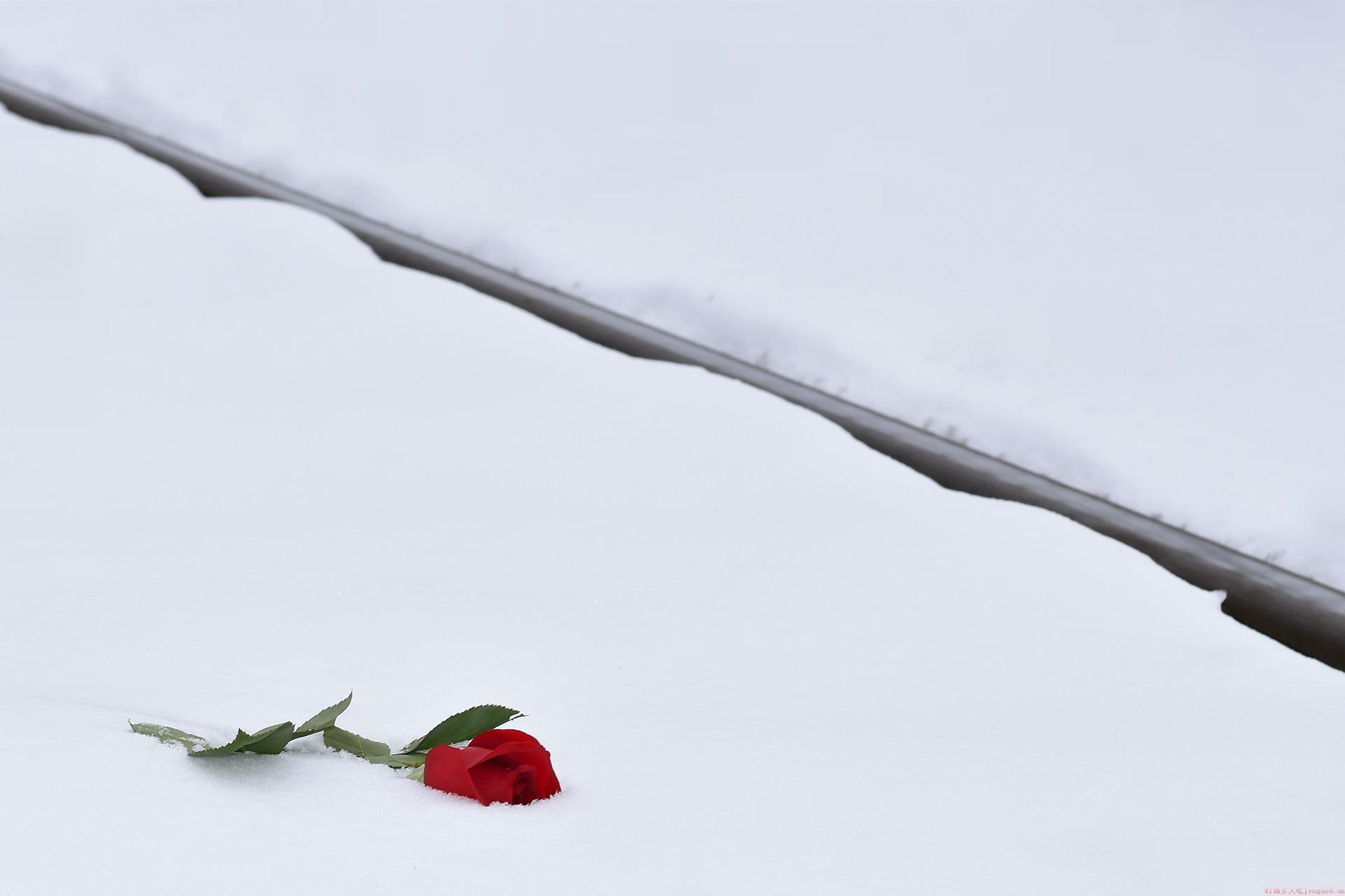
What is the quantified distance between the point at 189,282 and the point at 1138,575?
1.18m

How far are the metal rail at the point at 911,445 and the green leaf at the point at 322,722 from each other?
2.84ft

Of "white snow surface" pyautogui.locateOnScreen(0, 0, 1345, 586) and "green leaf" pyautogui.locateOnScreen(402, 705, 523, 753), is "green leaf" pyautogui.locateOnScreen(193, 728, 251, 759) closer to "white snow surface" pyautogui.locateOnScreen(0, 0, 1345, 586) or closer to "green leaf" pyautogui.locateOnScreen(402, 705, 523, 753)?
"green leaf" pyautogui.locateOnScreen(402, 705, 523, 753)

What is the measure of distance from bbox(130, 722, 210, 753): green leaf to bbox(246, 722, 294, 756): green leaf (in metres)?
0.02

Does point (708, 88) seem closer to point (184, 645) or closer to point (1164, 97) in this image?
point (1164, 97)

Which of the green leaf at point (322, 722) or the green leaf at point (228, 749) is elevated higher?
the green leaf at point (322, 722)

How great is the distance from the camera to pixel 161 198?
1796 millimetres

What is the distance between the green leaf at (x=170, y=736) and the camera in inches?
24.7

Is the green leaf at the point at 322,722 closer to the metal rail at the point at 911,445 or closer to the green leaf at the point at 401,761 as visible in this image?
the green leaf at the point at 401,761

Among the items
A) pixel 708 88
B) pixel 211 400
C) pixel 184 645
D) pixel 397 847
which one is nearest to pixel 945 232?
pixel 708 88

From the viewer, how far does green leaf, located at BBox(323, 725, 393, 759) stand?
68 centimetres

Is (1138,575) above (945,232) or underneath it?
underneath

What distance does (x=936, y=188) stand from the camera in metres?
1.84

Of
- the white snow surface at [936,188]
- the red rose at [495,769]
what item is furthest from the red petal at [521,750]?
the white snow surface at [936,188]

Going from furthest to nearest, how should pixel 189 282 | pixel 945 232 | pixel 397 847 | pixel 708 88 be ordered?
pixel 708 88
pixel 945 232
pixel 189 282
pixel 397 847
